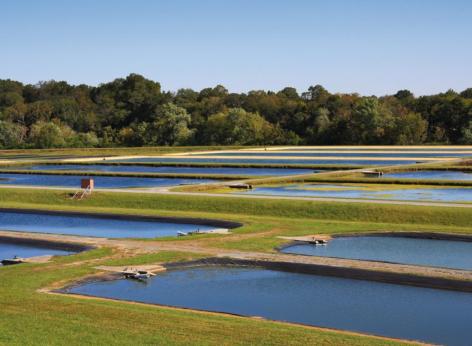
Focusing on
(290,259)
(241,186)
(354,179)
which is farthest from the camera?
(354,179)

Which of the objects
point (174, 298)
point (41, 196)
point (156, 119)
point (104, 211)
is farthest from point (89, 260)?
point (156, 119)

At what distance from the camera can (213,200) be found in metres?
39.0

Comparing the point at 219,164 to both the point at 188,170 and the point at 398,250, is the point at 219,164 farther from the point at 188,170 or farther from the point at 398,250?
the point at 398,250

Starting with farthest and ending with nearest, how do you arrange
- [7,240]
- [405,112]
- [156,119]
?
[156,119]
[405,112]
[7,240]

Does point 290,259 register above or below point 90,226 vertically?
above

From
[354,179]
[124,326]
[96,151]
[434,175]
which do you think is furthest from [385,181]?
[96,151]

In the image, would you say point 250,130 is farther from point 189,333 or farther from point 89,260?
point 189,333

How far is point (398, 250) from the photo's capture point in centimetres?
2653

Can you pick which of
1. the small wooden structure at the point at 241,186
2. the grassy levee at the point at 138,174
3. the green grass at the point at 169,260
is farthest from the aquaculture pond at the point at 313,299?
the grassy levee at the point at 138,174

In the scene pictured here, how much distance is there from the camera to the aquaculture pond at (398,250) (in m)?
24.6

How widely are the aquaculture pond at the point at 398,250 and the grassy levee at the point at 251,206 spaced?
4034 millimetres

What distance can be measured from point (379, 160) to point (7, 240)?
46325mm

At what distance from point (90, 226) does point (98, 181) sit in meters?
21.8

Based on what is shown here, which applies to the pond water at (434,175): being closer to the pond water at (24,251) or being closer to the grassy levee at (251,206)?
the grassy levee at (251,206)
